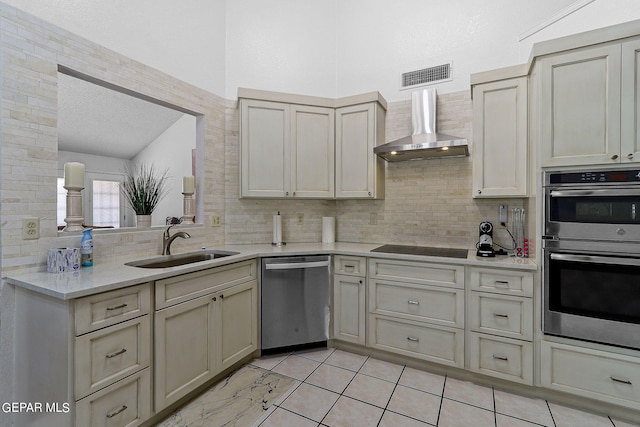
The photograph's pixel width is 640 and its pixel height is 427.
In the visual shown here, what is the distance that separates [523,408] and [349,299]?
1370 millimetres

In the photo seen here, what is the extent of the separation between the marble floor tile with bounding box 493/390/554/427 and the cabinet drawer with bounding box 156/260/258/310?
1.96 metres

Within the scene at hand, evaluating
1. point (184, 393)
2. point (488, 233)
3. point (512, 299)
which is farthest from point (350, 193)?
point (184, 393)

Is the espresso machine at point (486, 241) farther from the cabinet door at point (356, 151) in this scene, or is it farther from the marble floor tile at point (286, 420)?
the marble floor tile at point (286, 420)

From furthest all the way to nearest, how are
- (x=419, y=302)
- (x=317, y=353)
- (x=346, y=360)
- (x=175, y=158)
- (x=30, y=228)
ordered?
1. (x=175, y=158)
2. (x=317, y=353)
3. (x=346, y=360)
4. (x=419, y=302)
5. (x=30, y=228)

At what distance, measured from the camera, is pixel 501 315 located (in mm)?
2127

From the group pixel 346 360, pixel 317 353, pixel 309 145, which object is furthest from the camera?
pixel 309 145

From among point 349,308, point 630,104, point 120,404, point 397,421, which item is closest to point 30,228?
point 120,404

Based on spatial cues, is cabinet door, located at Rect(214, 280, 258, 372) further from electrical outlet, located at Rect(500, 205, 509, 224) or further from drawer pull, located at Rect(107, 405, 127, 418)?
electrical outlet, located at Rect(500, 205, 509, 224)

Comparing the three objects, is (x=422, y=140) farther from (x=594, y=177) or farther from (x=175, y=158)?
(x=175, y=158)

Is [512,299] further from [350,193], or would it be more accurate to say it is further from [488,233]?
[350,193]

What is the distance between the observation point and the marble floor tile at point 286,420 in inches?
69.9

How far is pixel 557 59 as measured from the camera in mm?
1953

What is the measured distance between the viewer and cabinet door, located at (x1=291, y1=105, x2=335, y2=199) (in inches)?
117

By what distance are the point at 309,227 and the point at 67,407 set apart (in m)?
2.36
